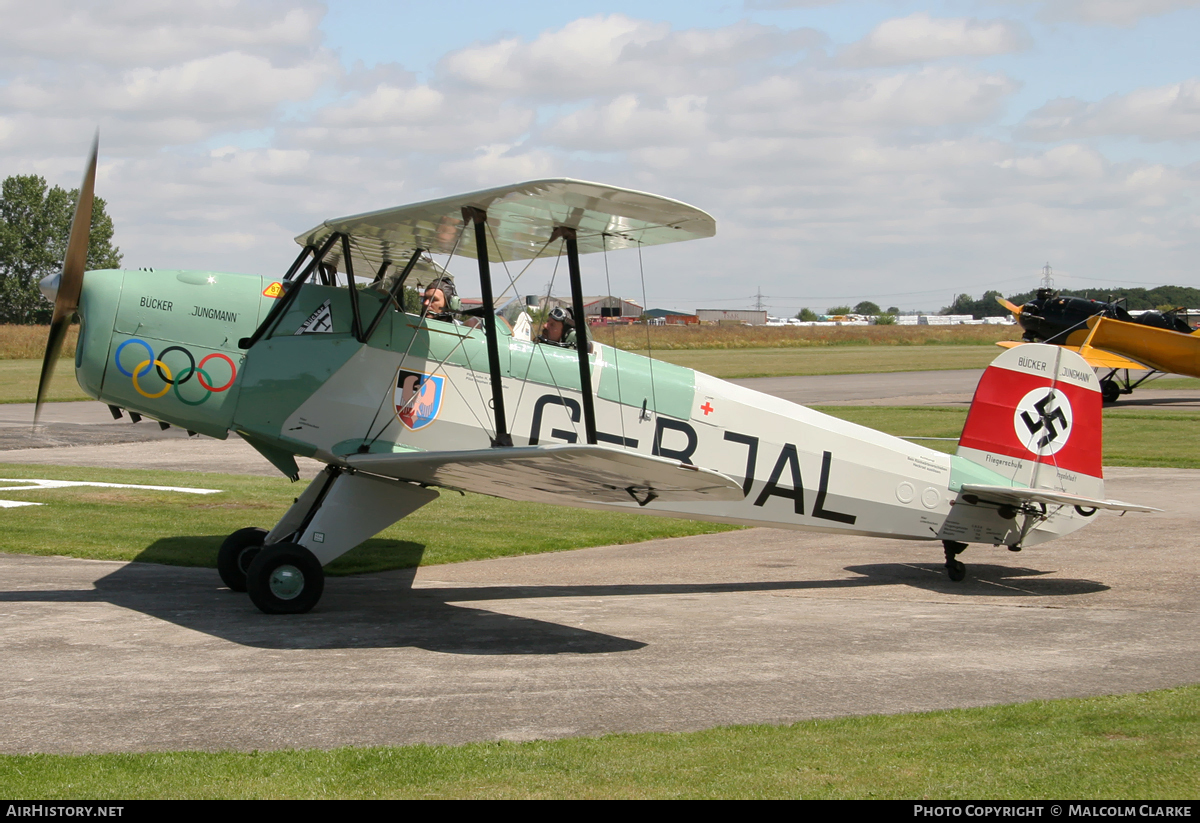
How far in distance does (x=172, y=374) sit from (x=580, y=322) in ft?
10.1

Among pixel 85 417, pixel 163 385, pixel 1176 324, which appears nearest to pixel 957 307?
pixel 1176 324

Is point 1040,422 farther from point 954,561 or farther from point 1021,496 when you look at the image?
point 954,561

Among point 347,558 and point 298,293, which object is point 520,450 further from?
point 347,558

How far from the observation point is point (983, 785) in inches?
166

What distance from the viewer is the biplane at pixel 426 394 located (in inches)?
292

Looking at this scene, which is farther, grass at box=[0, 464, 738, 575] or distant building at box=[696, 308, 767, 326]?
distant building at box=[696, 308, 767, 326]

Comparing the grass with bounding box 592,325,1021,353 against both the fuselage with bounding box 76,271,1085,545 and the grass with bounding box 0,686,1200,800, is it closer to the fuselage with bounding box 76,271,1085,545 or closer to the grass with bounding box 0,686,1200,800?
the fuselage with bounding box 76,271,1085,545

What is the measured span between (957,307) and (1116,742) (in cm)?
19364

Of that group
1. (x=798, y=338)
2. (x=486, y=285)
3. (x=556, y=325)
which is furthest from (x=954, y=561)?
(x=798, y=338)

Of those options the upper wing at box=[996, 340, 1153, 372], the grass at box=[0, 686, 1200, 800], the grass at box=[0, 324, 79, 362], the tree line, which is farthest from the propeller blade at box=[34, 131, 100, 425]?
the tree line

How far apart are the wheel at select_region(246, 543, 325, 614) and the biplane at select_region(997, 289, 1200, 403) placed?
24.7 meters

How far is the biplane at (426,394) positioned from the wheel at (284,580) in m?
0.01

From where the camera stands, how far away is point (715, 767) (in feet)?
14.8

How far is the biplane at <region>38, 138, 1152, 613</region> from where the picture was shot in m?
7.43
